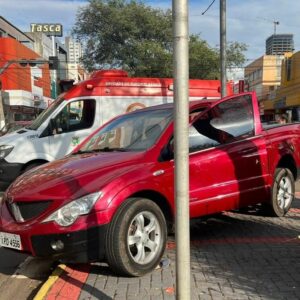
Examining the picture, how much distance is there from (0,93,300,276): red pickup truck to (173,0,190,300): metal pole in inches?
53.6

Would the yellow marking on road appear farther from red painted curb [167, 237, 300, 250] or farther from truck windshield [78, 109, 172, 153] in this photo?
truck windshield [78, 109, 172, 153]

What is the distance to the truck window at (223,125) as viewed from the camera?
5.83 meters

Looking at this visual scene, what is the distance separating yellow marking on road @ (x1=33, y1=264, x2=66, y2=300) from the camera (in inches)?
170

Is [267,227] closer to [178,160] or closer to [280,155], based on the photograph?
[280,155]

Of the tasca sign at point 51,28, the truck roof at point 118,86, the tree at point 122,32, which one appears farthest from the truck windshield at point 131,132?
the tasca sign at point 51,28

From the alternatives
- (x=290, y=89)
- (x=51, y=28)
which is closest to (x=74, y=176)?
(x=290, y=89)

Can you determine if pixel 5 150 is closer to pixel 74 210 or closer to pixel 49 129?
pixel 49 129

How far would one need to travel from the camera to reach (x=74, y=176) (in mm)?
4805

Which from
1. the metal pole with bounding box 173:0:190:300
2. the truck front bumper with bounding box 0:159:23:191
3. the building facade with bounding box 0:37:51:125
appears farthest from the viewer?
the building facade with bounding box 0:37:51:125

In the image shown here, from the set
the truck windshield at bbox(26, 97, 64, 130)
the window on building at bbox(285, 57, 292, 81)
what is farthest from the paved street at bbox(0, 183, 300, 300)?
the window on building at bbox(285, 57, 292, 81)

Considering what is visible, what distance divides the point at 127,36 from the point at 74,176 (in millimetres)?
28203

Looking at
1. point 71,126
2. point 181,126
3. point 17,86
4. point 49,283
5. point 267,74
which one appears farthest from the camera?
point 267,74

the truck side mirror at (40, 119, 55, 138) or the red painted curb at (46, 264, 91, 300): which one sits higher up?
the truck side mirror at (40, 119, 55, 138)

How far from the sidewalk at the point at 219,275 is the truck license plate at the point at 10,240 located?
18.7 inches
